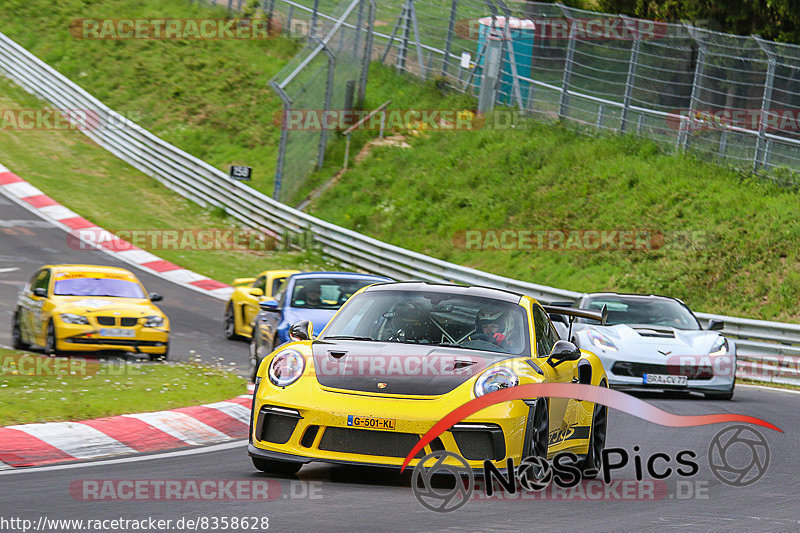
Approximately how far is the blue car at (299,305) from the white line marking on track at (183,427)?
3.84 meters

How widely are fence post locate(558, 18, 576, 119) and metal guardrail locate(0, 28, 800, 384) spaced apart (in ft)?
23.3

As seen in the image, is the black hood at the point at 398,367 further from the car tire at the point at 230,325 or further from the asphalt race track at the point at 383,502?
the car tire at the point at 230,325

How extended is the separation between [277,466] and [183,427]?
2.37 meters

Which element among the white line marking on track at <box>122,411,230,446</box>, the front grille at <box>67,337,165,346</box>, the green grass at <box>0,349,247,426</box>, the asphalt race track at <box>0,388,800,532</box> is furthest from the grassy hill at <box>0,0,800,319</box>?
the asphalt race track at <box>0,388,800,532</box>

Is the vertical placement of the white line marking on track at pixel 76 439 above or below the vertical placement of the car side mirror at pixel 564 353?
below

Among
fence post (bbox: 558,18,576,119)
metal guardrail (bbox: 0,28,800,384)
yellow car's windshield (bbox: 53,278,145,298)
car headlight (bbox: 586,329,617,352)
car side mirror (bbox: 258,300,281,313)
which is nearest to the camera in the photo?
car side mirror (bbox: 258,300,281,313)

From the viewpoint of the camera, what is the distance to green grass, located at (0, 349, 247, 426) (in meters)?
9.41

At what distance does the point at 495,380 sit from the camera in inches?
271

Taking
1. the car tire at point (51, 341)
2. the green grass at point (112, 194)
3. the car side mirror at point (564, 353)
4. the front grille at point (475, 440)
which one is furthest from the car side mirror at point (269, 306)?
the green grass at point (112, 194)

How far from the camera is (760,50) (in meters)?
24.3

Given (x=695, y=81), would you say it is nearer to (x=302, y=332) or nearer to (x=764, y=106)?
(x=764, y=106)

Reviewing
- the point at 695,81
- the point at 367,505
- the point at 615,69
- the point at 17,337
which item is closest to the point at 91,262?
the point at 17,337

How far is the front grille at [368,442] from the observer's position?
6590 millimetres

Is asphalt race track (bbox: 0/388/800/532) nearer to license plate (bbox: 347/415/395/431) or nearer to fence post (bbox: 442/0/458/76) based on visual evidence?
license plate (bbox: 347/415/395/431)
